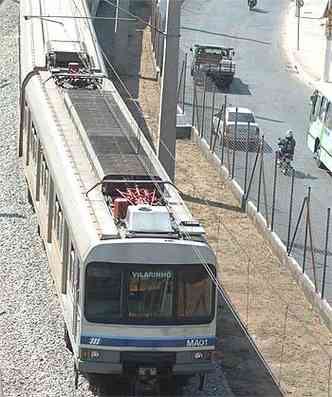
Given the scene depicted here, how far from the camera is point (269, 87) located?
145 ft

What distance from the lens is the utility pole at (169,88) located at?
2700cm

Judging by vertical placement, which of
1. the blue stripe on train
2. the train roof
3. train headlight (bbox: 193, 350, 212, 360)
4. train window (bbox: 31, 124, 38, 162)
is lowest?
train headlight (bbox: 193, 350, 212, 360)

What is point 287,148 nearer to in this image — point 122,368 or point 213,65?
point 213,65

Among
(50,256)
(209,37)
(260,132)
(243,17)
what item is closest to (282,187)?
Answer: (260,132)

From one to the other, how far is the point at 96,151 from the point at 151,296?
12.0ft

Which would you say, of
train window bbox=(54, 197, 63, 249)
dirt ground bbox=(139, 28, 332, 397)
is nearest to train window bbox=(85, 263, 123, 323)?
train window bbox=(54, 197, 63, 249)

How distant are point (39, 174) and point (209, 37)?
28.4m

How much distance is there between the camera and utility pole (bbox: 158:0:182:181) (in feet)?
88.6

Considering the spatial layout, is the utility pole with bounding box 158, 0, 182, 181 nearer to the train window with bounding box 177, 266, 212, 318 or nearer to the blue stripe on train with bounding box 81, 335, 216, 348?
the train window with bounding box 177, 266, 212, 318

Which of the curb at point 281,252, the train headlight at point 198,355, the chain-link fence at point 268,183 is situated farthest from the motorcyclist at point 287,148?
the train headlight at point 198,355

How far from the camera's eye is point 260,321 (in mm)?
21641

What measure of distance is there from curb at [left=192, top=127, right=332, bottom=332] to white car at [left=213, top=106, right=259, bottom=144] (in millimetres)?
1113

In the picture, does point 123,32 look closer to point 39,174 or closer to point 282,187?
point 282,187

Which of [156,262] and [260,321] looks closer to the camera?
[156,262]
